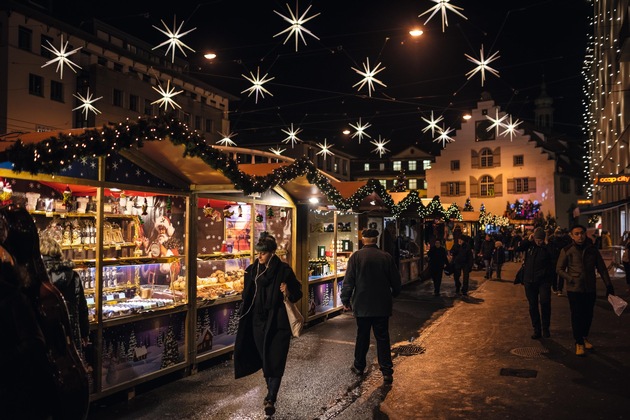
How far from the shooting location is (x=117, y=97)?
1730 inches

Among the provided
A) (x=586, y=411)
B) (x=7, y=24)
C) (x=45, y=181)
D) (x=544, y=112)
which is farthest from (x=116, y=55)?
(x=544, y=112)

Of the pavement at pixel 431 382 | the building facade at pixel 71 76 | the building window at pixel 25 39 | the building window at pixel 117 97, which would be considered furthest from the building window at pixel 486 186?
the pavement at pixel 431 382

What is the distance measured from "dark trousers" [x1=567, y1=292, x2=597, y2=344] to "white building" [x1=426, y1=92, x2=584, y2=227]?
42338 mm

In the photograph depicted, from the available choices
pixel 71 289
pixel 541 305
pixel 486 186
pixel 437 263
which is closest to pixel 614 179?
pixel 437 263

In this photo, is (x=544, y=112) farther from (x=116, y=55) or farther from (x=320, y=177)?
(x=320, y=177)

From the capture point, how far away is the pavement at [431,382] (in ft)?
19.7

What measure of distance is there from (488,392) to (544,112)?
7956 centimetres

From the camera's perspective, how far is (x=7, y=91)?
1358 inches

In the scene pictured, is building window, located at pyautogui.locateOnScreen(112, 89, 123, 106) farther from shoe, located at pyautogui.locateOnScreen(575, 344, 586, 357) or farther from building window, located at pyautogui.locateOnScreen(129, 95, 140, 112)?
shoe, located at pyautogui.locateOnScreen(575, 344, 586, 357)

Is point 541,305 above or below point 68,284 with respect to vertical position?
below

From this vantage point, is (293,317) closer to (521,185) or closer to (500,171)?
(521,185)

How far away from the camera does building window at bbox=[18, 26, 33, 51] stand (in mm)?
36675

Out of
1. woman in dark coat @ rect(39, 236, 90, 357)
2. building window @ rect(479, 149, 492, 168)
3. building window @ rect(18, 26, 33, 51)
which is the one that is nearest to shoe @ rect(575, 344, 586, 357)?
woman in dark coat @ rect(39, 236, 90, 357)

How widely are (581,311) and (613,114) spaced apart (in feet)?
68.6
